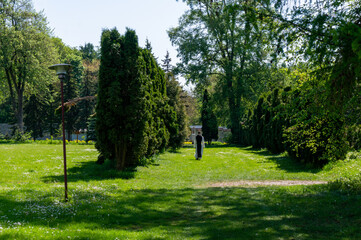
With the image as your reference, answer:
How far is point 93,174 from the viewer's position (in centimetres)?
1398

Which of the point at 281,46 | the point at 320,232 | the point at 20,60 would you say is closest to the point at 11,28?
the point at 20,60

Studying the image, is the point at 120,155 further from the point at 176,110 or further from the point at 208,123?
the point at 208,123

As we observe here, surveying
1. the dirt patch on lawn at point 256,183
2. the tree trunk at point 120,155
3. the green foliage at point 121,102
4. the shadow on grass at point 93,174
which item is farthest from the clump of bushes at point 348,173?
the tree trunk at point 120,155

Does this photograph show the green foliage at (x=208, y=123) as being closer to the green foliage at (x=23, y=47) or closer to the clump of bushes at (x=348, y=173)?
the green foliage at (x=23, y=47)

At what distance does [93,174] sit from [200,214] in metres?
7.34

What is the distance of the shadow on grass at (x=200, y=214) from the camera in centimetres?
616

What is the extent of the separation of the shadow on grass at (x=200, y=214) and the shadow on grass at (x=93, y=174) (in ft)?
11.0

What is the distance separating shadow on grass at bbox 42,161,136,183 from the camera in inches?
499

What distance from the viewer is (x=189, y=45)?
39.8 m

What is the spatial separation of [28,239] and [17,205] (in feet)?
8.79

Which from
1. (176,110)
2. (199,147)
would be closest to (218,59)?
(176,110)

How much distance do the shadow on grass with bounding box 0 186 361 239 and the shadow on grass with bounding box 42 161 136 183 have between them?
3.35 metres

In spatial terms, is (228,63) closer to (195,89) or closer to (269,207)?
(195,89)

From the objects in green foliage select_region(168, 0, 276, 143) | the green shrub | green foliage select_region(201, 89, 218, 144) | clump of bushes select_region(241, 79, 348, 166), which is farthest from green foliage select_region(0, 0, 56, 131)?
the green shrub
